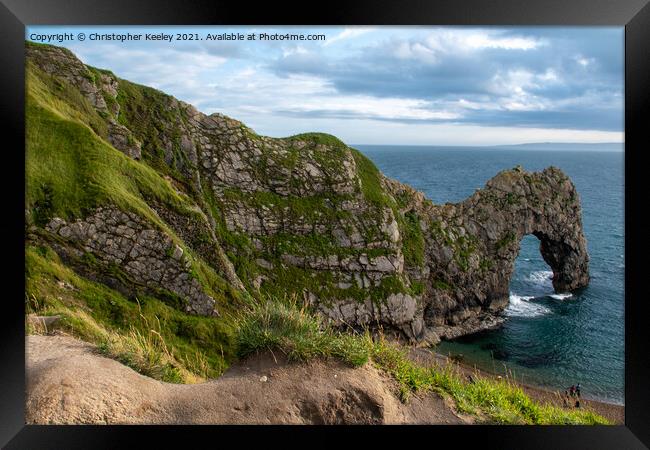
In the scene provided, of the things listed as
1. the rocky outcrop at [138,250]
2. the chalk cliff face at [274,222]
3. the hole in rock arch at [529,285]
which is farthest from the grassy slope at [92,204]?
the hole in rock arch at [529,285]

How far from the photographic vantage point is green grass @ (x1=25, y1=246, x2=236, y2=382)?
10117 mm

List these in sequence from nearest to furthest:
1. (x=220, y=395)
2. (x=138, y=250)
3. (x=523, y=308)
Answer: (x=220, y=395), (x=138, y=250), (x=523, y=308)

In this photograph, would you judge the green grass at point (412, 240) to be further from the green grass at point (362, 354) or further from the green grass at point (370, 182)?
the green grass at point (362, 354)

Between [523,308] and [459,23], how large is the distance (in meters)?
54.4

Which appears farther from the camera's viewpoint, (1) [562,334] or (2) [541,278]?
(2) [541,278]

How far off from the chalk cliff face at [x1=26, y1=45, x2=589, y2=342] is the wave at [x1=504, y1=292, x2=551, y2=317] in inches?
62.7

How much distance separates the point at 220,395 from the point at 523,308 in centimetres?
5556

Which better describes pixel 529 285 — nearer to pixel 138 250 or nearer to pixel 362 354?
pixel 138 250

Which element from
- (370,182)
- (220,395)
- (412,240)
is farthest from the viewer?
(412,240)

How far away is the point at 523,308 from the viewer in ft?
188

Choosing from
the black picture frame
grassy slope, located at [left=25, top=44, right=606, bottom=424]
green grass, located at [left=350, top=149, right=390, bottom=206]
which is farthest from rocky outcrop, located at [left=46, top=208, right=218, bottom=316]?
green grass, located at [left=350, top=149, right=390, bottom=206]

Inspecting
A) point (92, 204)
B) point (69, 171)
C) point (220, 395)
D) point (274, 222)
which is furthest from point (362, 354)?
point (274, 222)

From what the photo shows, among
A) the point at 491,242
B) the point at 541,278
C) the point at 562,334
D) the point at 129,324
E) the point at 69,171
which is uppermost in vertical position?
the point at 69,171

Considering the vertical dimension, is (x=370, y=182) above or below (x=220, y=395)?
above
